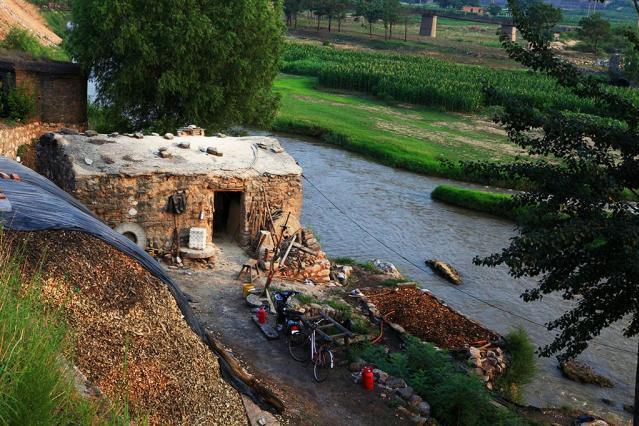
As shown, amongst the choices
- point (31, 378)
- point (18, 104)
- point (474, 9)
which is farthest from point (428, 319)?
point (474, 9)

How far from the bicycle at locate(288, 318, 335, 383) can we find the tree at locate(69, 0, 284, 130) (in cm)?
1404

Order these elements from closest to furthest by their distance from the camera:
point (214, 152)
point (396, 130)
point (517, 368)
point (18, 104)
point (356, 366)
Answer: point (356, 366)
point (517, 368)
point (214, 152)
point (18, 104)
point (396, 130)

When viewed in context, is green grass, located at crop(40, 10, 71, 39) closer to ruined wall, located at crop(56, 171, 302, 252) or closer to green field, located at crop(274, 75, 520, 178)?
Result: green field, located at crop(274, 75, 520, 178)

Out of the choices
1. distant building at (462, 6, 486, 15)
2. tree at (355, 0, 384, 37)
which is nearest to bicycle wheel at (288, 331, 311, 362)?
tree at (355, 0, 384, 37)

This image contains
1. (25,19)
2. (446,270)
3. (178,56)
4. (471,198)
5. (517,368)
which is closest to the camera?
(517,368)

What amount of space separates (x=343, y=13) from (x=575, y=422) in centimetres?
9170

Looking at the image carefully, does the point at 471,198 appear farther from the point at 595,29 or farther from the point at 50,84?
the point at 595,29

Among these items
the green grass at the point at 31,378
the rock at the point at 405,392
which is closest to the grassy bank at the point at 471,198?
the rock at the point at 405,392

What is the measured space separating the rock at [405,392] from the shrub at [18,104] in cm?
1622

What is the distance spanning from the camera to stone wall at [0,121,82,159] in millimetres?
21208

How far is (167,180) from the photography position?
18.4 m

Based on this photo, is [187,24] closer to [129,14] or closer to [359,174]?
[129,14]

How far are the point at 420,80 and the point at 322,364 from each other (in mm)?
42317

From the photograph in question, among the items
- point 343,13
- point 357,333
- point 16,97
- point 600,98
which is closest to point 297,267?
point 357,333
